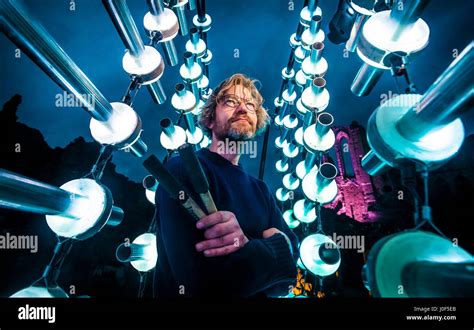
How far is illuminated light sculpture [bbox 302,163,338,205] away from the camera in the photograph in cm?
128

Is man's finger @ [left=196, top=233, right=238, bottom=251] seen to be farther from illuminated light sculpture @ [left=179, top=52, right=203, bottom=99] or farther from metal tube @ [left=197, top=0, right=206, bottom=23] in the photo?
metal tube @ [left=197, top=0, right=206, bottom=23]

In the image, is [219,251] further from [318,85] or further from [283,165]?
[283,165]

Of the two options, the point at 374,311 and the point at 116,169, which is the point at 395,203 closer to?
the point at 116,169

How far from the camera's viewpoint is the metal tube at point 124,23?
82 cm

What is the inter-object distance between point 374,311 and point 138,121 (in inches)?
42.5

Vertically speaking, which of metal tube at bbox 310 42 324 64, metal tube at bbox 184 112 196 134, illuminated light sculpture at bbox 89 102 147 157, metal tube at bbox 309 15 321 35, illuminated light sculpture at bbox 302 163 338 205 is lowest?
illuminated light sculpture at bbox 302 163 338 205

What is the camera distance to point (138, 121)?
94 centimetres

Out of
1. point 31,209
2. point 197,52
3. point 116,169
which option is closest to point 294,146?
point 197,52

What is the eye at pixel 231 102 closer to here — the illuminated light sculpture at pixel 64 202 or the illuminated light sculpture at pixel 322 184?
the illuminated light sculpture at pixel 322 184

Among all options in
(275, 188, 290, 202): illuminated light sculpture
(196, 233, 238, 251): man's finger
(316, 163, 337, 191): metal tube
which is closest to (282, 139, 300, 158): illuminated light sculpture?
(275, 188, 290, 202): illuminated light sculpture

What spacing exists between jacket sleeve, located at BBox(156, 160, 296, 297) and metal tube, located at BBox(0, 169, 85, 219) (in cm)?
44

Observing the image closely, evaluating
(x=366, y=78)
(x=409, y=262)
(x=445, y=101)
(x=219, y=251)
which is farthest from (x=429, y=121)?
(x=219, y=251)

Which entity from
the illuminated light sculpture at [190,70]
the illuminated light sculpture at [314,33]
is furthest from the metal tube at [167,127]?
the illuminated light sculpture at [314,33]

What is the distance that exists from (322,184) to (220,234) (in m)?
0.73
